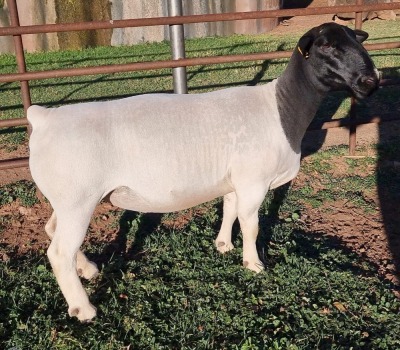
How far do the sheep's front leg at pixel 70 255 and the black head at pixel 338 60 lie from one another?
5.19ft

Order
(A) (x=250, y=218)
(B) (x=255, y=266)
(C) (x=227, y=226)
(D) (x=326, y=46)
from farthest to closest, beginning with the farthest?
(C) (x=227, y=226)
(B) (x=255, y=266)
(A) (x=250, y=218)
(D) (x=326, y=46)

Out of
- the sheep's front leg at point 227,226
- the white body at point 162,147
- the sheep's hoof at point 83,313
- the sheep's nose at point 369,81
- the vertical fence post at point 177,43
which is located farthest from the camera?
the vertical fence post at point 177,43

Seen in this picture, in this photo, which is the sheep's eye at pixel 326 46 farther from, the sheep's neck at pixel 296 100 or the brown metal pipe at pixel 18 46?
the brown metal pipe at pixel 18 46

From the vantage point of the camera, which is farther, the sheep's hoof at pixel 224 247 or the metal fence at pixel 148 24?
the metal fence at pixel 148 24

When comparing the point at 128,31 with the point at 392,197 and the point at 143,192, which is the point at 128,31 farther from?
the point at 143,192

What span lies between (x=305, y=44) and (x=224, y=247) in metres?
1.44

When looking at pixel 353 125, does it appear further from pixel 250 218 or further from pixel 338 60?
pixel 250 218

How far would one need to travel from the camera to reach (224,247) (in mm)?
3764

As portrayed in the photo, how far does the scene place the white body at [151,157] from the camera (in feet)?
9.51

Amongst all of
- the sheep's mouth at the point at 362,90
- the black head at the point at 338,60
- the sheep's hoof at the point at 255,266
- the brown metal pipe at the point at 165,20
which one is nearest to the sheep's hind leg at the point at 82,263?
the sheep's hoof at the point at 255,266

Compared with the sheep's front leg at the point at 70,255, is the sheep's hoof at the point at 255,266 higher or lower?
lower

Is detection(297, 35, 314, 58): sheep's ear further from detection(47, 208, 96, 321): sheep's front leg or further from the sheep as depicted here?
detection(47, 208, 96, 321): sheep's front leg

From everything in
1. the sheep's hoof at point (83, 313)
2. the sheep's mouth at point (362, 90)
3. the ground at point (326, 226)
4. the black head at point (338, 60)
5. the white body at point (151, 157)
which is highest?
the black head at point (338, 60)

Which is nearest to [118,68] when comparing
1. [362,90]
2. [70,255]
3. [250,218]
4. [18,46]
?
[18,46]
